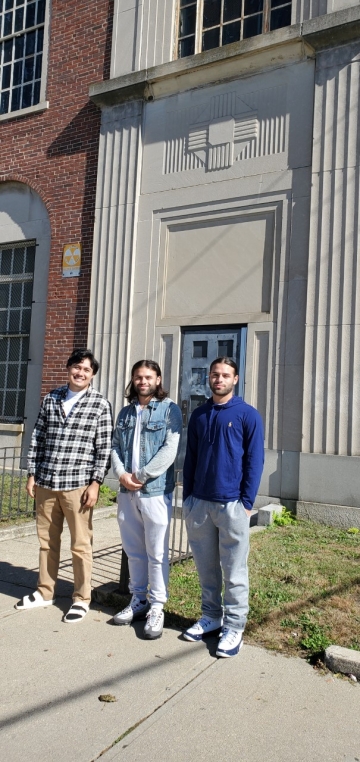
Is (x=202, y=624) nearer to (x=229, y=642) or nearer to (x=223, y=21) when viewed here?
(x=229, y=642)

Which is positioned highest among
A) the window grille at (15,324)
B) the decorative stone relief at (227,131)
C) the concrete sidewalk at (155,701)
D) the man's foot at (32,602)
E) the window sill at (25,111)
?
the window sill at (25,111)

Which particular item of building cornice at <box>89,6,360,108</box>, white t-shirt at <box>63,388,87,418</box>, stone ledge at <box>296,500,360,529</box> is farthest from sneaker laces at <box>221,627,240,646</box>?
building cornice at <box>89,6,360,108</box>

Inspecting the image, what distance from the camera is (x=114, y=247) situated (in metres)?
10.6

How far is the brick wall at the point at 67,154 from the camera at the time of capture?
11117mm

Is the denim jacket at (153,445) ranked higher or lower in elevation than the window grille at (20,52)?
lower

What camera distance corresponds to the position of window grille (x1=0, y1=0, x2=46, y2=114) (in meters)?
12.5

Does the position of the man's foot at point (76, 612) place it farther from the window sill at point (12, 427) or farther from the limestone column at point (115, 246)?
the window sill at point (12, 427)

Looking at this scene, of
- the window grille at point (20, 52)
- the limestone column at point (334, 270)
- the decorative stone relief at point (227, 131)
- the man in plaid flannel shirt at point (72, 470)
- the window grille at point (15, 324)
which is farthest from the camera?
the window grille at point (20, 52)

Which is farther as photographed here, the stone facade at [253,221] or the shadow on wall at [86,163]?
the shadow on wall at [86,163]

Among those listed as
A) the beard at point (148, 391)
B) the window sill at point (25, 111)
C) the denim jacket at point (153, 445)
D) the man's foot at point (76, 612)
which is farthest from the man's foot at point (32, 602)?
the window sill at point (25, 111)

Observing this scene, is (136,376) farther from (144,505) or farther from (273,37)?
(273,37)

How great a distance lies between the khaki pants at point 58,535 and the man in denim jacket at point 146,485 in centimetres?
34

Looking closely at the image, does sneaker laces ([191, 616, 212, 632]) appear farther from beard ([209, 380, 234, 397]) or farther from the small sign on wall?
the small sign on wall

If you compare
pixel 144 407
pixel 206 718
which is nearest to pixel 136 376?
pixel 144 407
